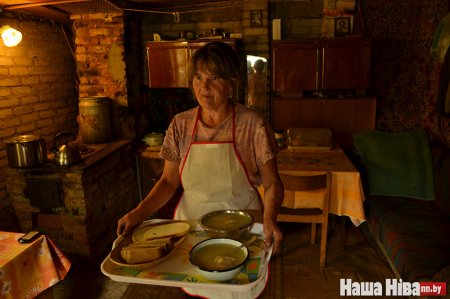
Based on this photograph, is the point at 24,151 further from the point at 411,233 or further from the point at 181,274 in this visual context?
the point at 411,233

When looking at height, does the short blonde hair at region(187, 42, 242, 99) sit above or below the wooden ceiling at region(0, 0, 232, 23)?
below

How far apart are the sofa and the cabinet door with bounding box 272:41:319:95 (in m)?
0.93

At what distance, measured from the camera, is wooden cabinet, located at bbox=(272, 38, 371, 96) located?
4.04 meters

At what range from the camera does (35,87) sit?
14.5 feet

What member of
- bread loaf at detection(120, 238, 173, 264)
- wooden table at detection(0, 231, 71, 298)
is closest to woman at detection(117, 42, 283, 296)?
bread loaf at detection(120, 238, 173, 264)

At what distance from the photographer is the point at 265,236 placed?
4.36 feet

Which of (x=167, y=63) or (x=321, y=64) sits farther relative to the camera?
(x=167, y=63)

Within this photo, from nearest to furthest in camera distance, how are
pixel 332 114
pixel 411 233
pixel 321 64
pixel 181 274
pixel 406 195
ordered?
1. pixel 181 274
2. pixel 411 233
3. pixel 406 195
4. pixel 321 64
5. pixel 332 114

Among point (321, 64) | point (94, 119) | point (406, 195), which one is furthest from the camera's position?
point (321, 64)

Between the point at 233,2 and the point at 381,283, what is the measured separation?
3.53 metres

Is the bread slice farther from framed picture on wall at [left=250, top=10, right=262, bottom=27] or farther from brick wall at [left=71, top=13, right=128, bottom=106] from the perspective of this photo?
framed picture on wall at [left=250, top=10, right=262, bottom=27]

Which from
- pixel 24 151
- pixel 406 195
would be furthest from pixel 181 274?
pixel 406 195

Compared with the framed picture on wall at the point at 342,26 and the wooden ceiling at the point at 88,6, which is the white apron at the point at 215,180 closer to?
the wooden ceiling at the point at 88,6

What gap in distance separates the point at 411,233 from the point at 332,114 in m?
1.83
